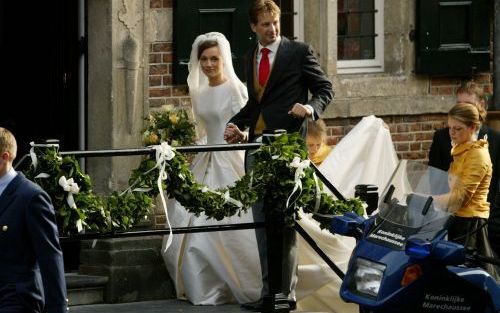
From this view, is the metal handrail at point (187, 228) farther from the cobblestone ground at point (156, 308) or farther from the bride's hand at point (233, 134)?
the cobblestone ground at point (156, 308)

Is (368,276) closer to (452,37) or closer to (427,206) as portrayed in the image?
(427,206)

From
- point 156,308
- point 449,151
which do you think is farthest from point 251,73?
point 156,308

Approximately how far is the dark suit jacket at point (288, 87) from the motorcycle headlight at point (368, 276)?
320 centimetres

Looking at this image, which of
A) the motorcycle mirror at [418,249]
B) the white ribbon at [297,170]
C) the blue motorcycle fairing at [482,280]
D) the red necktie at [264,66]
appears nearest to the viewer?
the motorcycle mirror at [418,249]

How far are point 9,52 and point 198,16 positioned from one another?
5.08 feet

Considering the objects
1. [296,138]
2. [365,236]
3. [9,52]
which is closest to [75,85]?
[9,52]

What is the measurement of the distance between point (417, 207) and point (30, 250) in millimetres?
1955

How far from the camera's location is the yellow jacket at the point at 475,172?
424 inches

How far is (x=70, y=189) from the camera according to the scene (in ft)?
34.1

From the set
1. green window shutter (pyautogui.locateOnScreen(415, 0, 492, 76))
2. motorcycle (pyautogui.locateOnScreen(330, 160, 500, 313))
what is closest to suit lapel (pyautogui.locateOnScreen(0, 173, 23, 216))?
motorcycle (pyautogui.locateOnScreen(330, 160, 500, 313))

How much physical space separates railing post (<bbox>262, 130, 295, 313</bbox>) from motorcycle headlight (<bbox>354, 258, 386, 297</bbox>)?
2.69 metres

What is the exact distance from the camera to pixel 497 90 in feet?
45.8

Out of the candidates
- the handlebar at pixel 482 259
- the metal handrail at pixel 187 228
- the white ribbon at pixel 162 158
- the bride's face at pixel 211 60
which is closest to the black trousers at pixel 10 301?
the handlebar at pixel 482 259

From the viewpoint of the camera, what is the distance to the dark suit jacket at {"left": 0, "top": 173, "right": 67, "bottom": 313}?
26.0 ft
